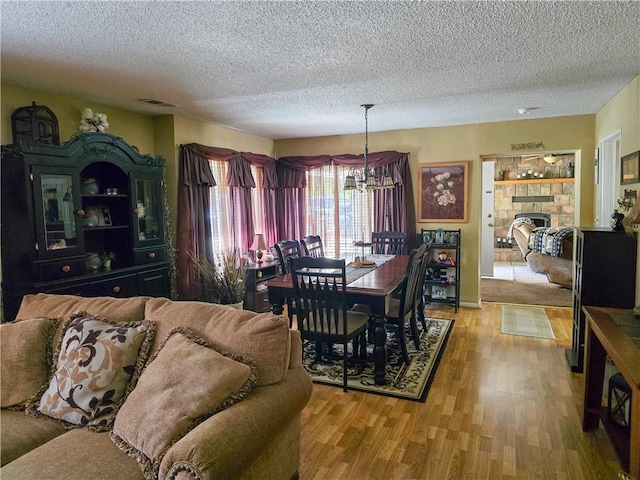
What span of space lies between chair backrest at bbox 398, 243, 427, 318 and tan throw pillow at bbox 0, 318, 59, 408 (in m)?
2.47

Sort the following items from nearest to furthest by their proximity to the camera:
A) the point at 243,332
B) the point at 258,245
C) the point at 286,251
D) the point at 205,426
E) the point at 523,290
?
the point at 205,426 < the point at 243,332 < the point at 286,251 < the point at 258,245 < the point at 523,290

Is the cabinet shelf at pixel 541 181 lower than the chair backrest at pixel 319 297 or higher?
higher

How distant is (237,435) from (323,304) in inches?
68.6

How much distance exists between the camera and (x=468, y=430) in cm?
263

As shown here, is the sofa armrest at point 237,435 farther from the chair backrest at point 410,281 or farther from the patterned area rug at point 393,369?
the chair backrest at point 410,281

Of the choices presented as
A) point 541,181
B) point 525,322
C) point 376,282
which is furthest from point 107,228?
point 541,181

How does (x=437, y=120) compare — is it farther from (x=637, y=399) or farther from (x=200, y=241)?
(x=637, y=399)

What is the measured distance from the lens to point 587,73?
3.19 meters

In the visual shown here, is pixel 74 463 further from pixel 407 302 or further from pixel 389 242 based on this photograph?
pixel 389 242

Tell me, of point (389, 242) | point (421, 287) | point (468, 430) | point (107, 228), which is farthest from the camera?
point (389, 242)

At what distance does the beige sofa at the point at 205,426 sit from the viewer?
1.47 metres

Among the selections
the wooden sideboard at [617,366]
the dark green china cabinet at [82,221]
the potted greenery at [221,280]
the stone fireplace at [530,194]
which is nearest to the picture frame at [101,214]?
the dark green china cabinet at [82,221]

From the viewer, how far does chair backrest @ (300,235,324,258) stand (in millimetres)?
5055

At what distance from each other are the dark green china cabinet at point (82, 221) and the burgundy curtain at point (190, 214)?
338 mm
